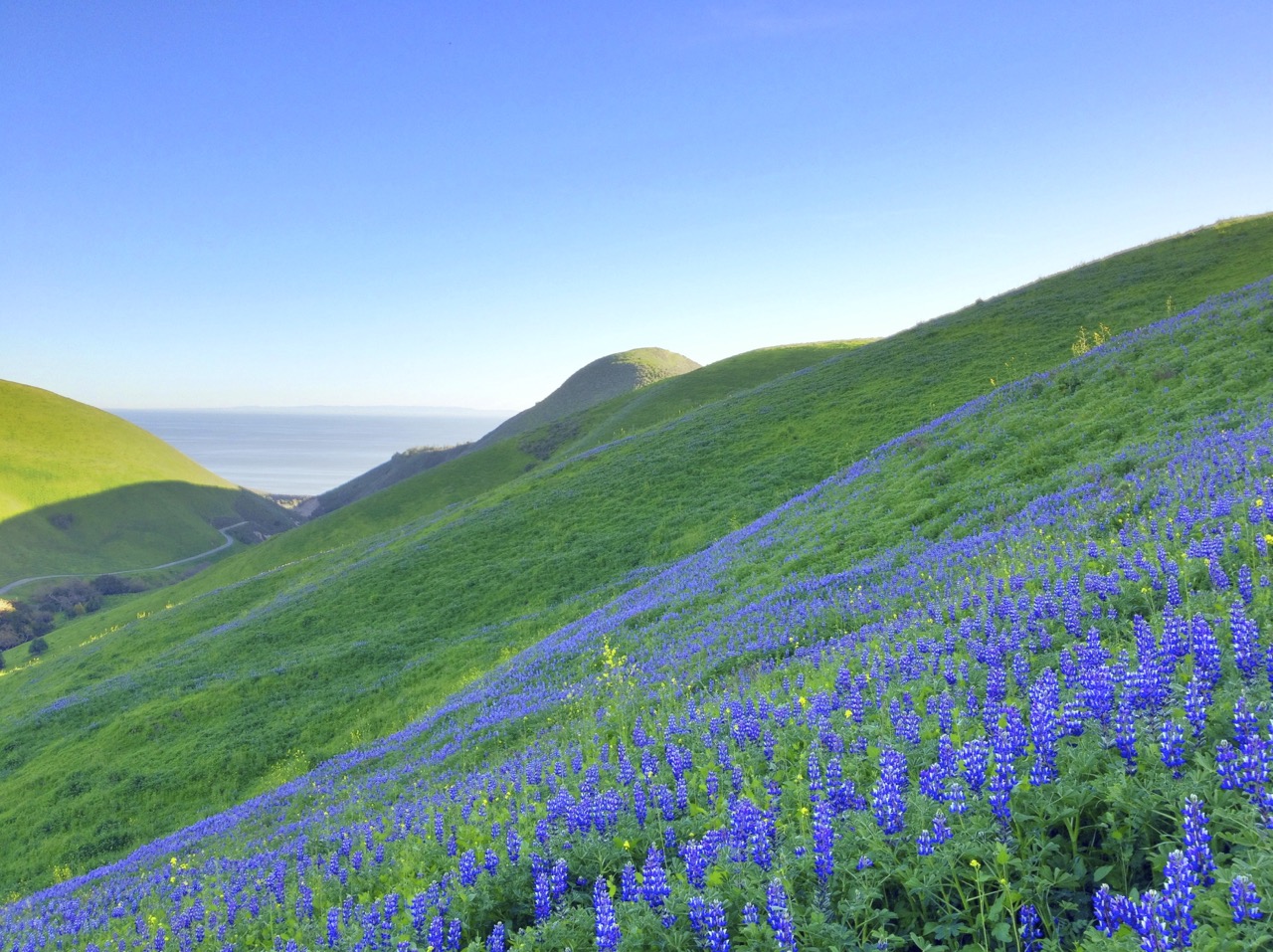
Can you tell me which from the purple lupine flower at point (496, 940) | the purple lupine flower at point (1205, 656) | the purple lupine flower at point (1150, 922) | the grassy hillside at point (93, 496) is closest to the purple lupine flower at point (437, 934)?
the purple lupine flower at point (496, 940)

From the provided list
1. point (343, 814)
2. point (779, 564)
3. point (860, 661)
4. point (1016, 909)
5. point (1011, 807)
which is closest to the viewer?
point (1016, 909)

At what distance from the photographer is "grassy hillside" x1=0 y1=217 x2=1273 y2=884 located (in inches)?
792

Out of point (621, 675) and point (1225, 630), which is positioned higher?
point (1225, 630)

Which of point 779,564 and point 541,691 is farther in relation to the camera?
point 779,564

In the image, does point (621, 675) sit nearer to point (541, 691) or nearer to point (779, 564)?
point (541, 691)

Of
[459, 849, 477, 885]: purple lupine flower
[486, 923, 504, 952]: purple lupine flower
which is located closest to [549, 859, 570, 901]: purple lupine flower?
[486, 923, 504, 952]: purple lupine flower

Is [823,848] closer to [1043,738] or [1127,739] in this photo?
[1043,738]

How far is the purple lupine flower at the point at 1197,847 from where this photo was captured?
3270mm

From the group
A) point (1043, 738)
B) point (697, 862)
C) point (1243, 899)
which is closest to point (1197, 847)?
point (1243, 899)

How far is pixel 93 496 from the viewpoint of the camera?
120 meters

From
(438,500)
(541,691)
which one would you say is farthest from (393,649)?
(438,500)

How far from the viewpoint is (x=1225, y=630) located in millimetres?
5672

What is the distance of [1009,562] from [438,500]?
62.3 meters

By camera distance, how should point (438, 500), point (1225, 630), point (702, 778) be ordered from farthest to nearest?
point (438, 500), point (702, 778), point (1225, 630)
